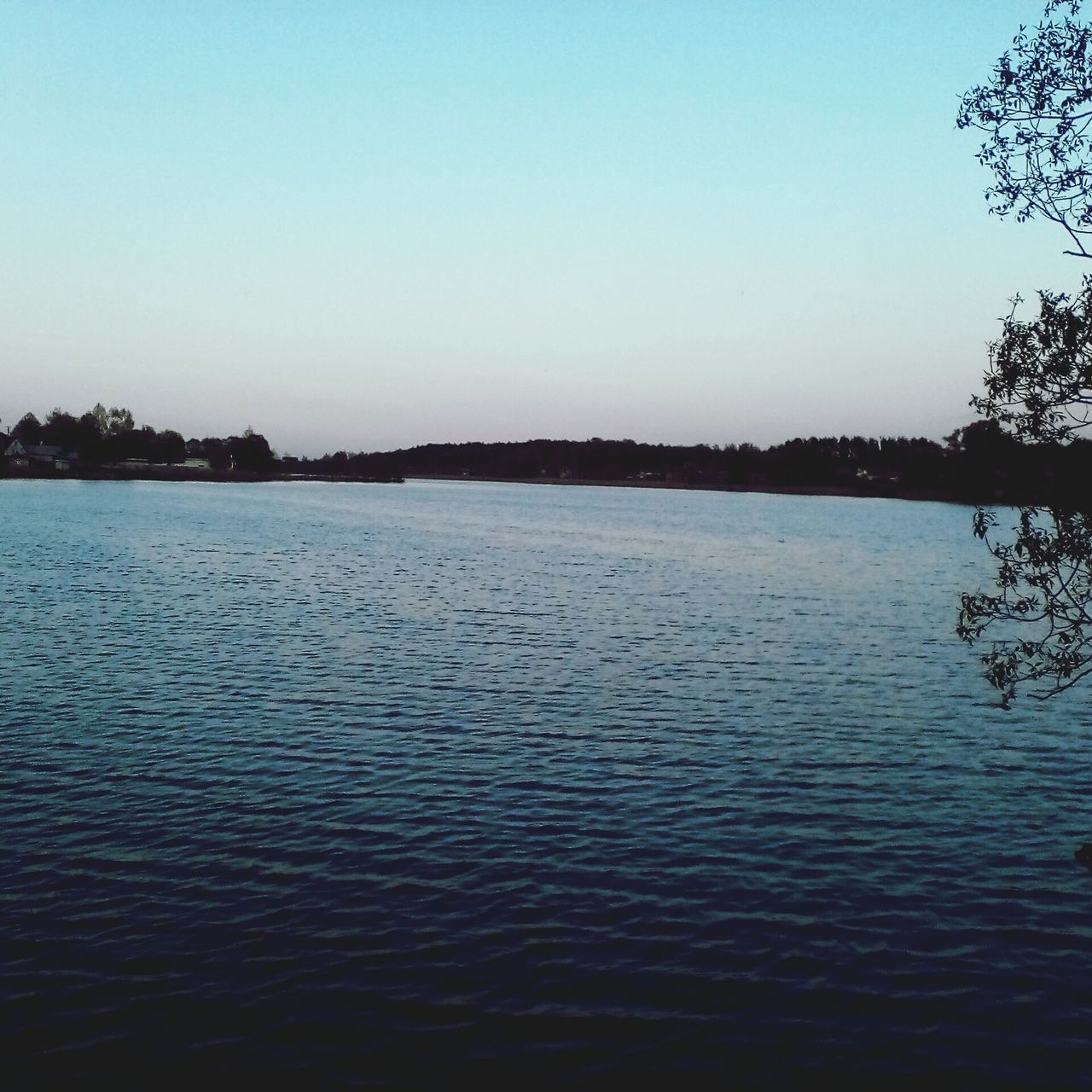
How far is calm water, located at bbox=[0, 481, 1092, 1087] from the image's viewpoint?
16.4 meters

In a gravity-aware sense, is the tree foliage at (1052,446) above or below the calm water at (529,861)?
above

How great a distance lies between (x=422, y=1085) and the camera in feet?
49.3

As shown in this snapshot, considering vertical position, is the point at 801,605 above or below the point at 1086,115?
below

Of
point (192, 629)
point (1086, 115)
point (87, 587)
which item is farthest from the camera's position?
point (87, 587)

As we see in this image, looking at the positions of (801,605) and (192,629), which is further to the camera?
(801,605)

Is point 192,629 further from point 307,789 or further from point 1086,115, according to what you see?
point 1086,115

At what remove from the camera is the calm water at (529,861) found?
1641cm

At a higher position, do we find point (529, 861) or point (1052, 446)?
point (1052, 446)

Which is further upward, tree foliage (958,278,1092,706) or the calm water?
tree foliage (958,278,1092,706)

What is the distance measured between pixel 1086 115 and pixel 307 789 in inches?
960

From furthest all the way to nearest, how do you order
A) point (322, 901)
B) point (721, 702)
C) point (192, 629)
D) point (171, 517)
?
point (171, 517), point (192, 629), point (721, 702), point (322, 901)

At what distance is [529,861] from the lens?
2352cm

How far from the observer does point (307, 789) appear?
91.7 ft

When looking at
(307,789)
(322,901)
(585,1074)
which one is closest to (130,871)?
(322,901)
